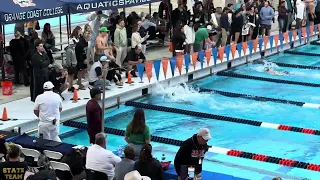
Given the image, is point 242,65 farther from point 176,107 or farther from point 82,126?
point 82,126

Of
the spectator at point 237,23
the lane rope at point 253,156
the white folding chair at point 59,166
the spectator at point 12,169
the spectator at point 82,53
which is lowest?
the lane rope at point 253,156

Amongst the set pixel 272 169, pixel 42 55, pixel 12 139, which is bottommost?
pixel 272 169

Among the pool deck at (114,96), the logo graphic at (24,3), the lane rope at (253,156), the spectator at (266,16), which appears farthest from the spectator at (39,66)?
the spectator at (266,16)

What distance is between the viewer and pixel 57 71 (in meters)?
12.1

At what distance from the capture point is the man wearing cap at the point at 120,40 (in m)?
14.7

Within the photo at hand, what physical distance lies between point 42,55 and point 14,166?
5.35 metres

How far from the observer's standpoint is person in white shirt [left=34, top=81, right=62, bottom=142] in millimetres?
9383

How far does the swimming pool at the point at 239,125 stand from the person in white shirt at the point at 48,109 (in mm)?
1755

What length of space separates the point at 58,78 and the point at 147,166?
5570 millimetres

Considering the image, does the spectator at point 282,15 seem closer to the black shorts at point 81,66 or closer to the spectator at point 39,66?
the black shorts at point 81,66

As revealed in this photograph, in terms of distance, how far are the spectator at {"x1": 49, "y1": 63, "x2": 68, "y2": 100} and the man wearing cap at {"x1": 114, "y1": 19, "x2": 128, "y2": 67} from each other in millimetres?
2604

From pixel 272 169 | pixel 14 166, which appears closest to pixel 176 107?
pixel 272 169

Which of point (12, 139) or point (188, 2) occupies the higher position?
point (188, 2)

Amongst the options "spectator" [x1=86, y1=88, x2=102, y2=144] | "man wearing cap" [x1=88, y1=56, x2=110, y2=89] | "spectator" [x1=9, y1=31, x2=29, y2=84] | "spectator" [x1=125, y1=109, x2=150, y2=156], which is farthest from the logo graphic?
"spectator" [x1=125, y1=109, x2=150, y2=156]
